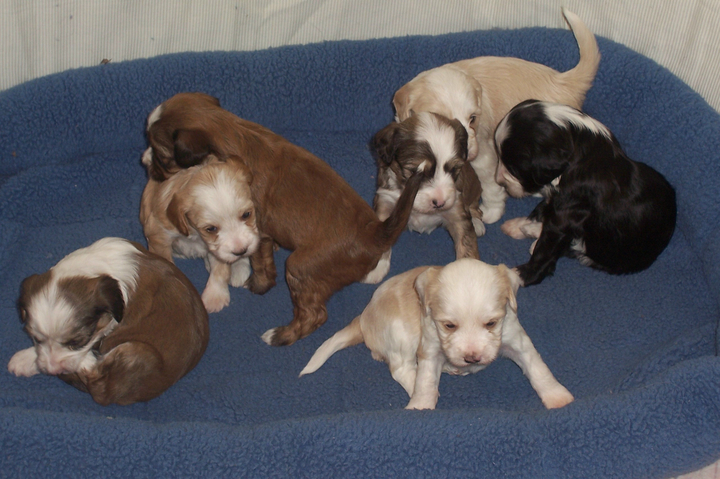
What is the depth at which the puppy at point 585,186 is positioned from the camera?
3.54 m

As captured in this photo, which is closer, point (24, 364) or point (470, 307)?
point (470, 307)

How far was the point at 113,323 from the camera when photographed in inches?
126

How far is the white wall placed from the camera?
164 inches

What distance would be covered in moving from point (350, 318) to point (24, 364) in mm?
1722

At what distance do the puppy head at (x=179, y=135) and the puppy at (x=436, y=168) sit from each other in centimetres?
94

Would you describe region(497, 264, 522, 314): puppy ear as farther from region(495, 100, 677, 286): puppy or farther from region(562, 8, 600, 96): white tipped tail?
region(562, 8, 600, 96): white tipped tail

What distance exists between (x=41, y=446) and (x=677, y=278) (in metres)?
3.38

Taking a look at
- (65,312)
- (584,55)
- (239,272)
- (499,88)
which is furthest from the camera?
(584,55)

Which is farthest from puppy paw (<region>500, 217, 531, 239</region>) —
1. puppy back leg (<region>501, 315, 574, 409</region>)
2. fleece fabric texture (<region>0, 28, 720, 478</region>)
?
puppy back leg (<region>501, 315, 574, 409</region>)

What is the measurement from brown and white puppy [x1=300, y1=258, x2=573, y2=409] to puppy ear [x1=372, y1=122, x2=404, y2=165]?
0.65 metres

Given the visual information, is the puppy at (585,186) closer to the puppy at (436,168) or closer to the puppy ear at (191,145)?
the puppy at (436,168)

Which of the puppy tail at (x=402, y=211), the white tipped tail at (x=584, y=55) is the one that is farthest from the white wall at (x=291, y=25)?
the puppy tail at (x=402, y=211)

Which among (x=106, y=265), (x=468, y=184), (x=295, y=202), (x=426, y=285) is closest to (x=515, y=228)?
(x=468, y=184)

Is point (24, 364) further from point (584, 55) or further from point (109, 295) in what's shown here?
point (584, 55)
